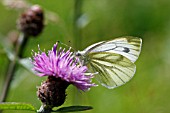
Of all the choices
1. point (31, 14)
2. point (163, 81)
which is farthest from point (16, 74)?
point (163, 81)

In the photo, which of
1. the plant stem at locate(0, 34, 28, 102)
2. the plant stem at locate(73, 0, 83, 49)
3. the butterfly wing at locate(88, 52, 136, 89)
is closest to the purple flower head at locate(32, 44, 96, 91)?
the butterfly wing at locate(88, 52, 136, 89)

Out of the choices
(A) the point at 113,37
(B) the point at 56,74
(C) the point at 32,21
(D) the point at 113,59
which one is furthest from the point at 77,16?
(A) the point at 113,37

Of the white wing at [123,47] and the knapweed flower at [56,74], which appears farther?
the white wing at [123,47]

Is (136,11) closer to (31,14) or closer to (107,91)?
(107,91)

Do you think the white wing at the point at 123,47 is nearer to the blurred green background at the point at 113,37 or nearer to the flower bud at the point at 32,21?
the blurred green background at the point at 113,37

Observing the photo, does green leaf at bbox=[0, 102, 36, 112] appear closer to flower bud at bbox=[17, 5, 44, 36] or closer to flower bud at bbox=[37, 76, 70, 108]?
flower bud at bbox=[37, 76, 70, 108]

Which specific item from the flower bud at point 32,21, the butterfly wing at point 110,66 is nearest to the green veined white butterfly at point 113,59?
the butterfly wing at point 110,66

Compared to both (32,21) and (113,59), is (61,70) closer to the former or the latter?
(113,59)
